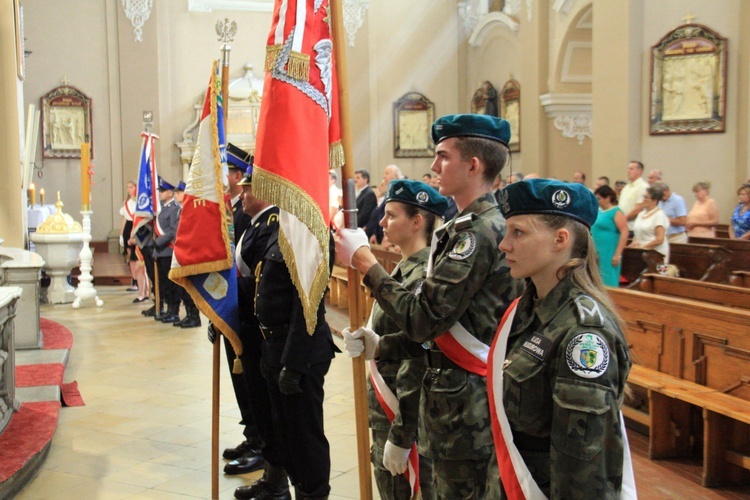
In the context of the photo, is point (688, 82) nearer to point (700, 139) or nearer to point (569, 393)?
point (700, 139)

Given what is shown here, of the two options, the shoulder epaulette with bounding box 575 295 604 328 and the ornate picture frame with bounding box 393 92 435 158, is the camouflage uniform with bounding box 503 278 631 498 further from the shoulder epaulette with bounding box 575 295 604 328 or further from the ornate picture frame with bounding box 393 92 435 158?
the ornate picture frame with bounding box 393 92 435 158

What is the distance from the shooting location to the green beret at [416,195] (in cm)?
293

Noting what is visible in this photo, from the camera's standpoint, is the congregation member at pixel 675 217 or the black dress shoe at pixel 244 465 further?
the congregation member at pixel 675 217

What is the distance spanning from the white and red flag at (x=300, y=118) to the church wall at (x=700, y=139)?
927 centimetres

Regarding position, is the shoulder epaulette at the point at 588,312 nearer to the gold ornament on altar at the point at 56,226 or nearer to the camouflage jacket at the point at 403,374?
the camouflage jacket at the point at 403,374

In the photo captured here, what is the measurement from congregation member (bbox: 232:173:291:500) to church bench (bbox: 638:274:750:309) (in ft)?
9.43

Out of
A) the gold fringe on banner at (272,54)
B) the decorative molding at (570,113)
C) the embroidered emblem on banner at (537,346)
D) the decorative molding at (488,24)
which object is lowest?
the embroidered emblem on banner at (537,346)

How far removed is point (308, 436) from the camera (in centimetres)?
354

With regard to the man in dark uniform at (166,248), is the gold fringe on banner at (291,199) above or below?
above

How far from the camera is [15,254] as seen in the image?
24.3 ft

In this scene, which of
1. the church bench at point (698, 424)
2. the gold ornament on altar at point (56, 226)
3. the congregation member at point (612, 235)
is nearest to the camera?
the church bench at point (698, 424)

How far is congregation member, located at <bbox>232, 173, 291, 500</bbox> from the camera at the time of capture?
12.8 ft

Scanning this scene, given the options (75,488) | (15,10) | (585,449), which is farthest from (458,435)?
(15,10)

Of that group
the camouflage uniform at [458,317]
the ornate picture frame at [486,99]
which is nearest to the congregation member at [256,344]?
the camouflage uniform at [458,317]
